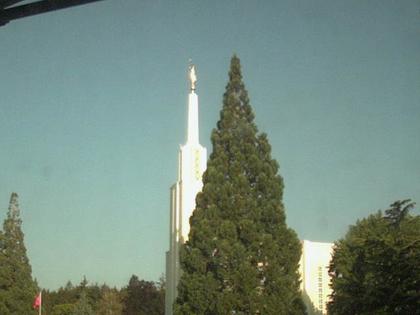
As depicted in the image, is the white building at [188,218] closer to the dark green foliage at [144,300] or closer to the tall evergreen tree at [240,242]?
the tall evergreen tree at [240,242]

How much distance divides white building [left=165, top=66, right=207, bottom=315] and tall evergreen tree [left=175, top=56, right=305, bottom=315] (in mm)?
15334

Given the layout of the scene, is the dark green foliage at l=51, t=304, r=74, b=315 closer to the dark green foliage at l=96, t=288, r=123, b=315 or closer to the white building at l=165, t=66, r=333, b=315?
the dark green foliage at l=96, t=288, r=123, b=315

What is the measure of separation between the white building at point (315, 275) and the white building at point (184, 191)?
776 cm

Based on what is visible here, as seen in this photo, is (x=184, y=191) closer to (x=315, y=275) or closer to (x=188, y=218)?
(x=188, y=218)

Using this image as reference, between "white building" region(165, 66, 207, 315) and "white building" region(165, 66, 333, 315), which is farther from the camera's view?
"white building" region(165, 66, 207, 315)

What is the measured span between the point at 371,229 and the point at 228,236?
11.0 meters

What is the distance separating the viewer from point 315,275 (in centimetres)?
3719

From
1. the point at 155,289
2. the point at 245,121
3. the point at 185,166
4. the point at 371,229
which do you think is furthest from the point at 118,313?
the point at 245,121

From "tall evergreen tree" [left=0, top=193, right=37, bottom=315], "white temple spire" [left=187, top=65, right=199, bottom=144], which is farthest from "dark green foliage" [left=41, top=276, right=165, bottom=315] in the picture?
"white temple spire" [left=187, top=65, right=199, bottom=144]

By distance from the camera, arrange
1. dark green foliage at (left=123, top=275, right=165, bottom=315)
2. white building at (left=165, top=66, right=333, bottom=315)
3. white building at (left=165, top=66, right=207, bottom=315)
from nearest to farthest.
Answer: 1. white building at (left=165, top=66, right=333, bottom=315)
2. white building at (left=165, top=66, right=207, bottom=315)
3. dark green foliage at (left=123, top=275, right=165, bottom=315)

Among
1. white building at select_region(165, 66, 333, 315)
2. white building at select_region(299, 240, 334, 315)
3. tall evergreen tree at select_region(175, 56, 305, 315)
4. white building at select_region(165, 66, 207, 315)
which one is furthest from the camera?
white building at select_region(165, 66, 207, 315)

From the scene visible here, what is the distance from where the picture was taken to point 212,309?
22375 millimetres

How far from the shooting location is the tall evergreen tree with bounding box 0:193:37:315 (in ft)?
136

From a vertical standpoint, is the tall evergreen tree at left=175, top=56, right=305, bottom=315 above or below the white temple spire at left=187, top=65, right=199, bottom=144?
below
